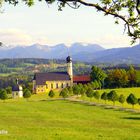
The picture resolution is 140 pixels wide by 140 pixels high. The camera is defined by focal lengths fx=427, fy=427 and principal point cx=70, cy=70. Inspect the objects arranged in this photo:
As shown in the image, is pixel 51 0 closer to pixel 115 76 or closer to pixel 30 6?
pixel 30 6

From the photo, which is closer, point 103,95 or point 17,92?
point 103,95

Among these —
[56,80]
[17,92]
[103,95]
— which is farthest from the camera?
[56,80]

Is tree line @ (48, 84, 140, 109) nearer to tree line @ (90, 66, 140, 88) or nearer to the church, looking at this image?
tree line @ (90, 66, 140, 88)

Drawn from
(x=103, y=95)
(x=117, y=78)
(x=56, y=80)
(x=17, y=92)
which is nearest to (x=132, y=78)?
(x=117, y=78)

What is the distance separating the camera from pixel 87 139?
109 feet

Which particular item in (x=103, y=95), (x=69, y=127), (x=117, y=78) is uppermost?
(x=117, y=78)

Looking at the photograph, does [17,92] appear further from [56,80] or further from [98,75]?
[56,80]

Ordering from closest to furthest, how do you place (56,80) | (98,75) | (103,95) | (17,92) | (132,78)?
(103,95)
(17,92)
(98,75)
(132,78)
(56,80)


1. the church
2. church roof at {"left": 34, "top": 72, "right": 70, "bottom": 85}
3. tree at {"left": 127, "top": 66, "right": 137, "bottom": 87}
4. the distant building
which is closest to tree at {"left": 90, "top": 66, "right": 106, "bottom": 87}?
tree at {"left": 127, "top": 66, "right": 137, "bottom": 87}

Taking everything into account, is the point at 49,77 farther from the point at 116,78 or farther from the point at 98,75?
the point at 116,78

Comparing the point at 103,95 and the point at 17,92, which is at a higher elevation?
the point at 17,92

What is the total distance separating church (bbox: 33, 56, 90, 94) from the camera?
616 ft

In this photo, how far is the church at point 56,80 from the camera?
18775 cm

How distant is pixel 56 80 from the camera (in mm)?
192250
